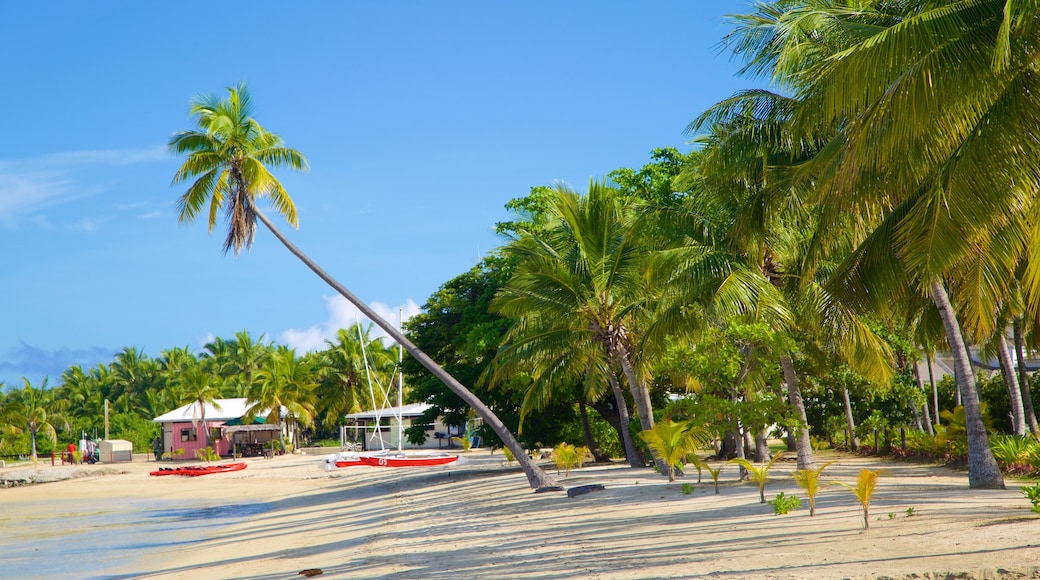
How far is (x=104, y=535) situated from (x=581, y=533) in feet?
43.1

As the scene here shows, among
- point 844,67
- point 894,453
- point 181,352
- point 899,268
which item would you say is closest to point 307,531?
point 899,268

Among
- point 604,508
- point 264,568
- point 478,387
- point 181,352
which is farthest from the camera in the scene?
point 181,352

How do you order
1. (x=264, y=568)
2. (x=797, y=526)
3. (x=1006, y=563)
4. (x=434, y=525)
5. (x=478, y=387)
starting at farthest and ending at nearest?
(x=478, y=387) < (x=434, y=525) < (x=264, y=568) < (x=797, y=526) < (x=1006, y=563)

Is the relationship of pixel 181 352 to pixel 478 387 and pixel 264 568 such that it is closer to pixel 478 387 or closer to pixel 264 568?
pixel 478 387

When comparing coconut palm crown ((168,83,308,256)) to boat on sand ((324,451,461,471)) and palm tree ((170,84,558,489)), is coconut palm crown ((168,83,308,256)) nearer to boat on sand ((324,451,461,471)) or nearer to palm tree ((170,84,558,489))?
palm tree ((170,84,558,489))

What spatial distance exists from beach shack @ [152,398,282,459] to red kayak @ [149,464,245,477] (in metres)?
8.72

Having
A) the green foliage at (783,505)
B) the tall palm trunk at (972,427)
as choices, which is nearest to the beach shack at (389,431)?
the tall palm trunk at (972,427)

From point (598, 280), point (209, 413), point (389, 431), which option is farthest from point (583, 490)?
point (209, 413)

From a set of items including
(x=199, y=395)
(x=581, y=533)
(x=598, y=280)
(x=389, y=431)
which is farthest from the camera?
(x=389, y=431)

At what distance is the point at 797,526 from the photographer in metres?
9.13

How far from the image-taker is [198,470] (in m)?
40.1

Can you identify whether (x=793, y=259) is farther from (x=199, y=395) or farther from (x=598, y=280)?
(x=199, y=395)

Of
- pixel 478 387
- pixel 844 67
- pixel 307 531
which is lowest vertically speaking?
pixel 307 531

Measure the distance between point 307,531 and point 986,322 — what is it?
12971mm
